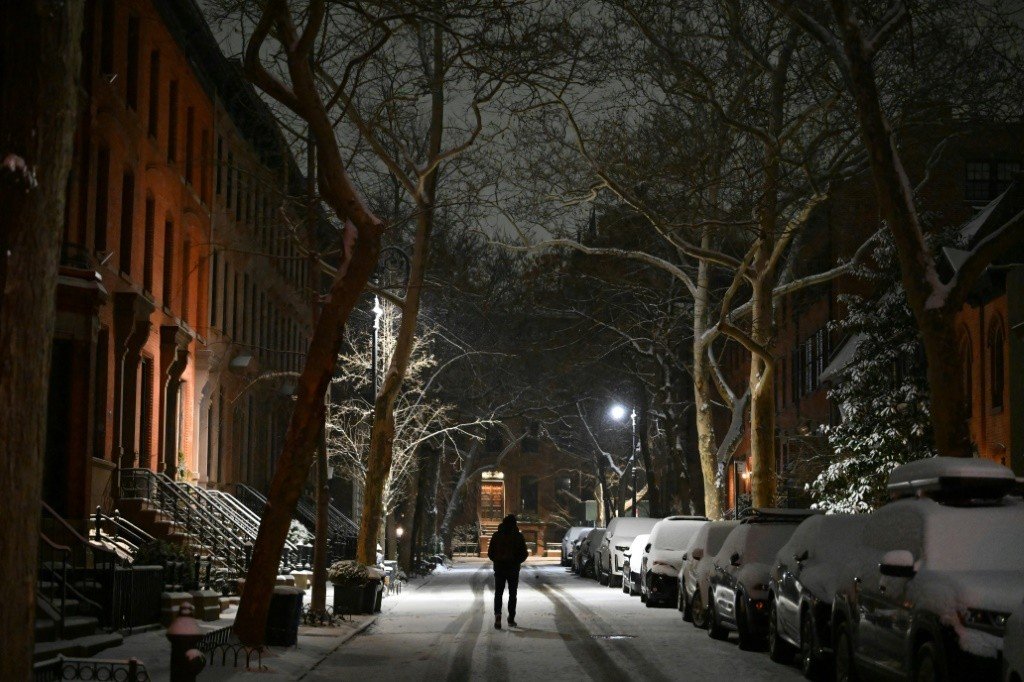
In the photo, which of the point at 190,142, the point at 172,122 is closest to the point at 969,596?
the point at 172,122

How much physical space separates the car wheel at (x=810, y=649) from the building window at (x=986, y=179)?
1190 inches

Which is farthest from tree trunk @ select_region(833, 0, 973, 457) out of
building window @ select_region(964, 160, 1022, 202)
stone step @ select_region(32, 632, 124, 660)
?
building window @ select_region(964, 160, 1022, 202)

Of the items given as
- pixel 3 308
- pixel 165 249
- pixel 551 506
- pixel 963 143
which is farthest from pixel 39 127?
pixel 551 506

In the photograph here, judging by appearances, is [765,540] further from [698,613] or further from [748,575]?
[698,613]

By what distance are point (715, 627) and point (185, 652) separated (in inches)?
477

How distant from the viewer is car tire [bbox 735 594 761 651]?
19391 mm

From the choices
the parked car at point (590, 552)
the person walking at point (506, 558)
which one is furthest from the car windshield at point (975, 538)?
the parked car at point (590, 552)

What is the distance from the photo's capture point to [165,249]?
32.1 meters

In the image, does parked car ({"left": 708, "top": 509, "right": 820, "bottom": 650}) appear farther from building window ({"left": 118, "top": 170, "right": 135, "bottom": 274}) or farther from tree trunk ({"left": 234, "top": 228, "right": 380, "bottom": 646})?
building window ({"left": 118, "top": 170, "right": 135, "bottom": 274})

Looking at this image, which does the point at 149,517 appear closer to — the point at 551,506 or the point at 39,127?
the point at 39,127

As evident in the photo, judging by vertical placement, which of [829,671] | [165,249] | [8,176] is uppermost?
[165,249]

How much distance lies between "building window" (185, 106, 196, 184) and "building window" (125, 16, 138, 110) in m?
4.82

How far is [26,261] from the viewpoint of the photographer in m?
8.84

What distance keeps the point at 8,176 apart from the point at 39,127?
364 mm
